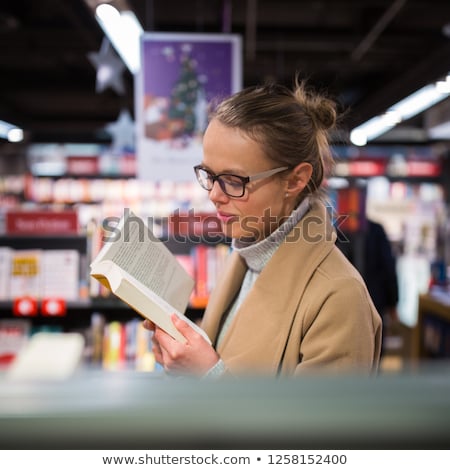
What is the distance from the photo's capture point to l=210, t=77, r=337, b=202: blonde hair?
1.15 meters

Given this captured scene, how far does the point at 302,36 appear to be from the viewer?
7.47 meters

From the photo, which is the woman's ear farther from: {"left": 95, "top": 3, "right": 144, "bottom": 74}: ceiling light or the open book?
{"left": 95, "top": 3, "right": 144, "bottom": 74}: ceiling light

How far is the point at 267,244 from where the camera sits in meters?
1.24

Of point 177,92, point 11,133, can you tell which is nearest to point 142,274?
point 177,92

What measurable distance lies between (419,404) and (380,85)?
11100 millimetres

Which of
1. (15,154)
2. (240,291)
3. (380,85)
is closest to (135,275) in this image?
(240,291)

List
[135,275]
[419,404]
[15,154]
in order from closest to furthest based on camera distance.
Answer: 1. [419,404]
2. [135,275]
3. [15,154]

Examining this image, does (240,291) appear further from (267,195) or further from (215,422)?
(215,422)

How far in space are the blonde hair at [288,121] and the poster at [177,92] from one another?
2400 mm

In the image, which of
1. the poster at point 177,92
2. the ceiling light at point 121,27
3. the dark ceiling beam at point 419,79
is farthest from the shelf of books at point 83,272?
the dark ceiling beam at point 419,79

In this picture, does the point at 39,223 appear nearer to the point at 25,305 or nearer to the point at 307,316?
the point at 25,305

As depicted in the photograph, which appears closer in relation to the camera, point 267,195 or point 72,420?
point 72,420

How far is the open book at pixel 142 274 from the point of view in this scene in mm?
1023

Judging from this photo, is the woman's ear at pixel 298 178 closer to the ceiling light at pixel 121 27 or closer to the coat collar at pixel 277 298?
the coat collar at pixel 277 298
